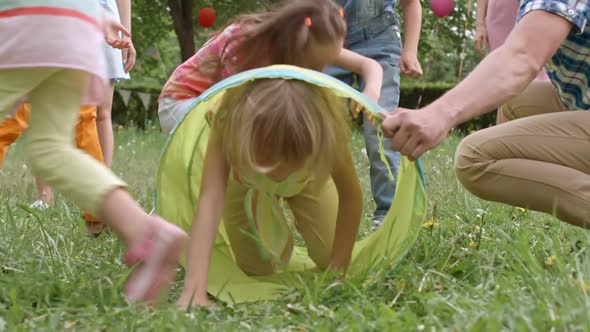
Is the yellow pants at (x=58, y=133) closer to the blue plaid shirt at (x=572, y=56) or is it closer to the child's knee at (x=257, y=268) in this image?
the child's knee at (x=257, y=268)

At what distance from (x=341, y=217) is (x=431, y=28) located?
1246 cm

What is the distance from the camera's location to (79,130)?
402 cm

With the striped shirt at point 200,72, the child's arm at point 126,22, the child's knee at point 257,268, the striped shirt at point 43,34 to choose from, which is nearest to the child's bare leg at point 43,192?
the child's arm at point 126,22

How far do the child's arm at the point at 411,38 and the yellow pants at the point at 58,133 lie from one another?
194cm

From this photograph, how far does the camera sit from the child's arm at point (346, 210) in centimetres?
289

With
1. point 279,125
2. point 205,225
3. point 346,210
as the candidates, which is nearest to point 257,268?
point 346,210

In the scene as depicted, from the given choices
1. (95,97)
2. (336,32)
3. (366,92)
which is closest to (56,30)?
(95,97)

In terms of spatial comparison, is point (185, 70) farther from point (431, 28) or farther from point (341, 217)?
point (431, 28)

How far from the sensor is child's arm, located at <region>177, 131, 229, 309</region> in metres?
2.55

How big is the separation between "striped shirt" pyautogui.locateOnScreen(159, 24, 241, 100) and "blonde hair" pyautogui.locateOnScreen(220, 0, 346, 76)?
229 mm

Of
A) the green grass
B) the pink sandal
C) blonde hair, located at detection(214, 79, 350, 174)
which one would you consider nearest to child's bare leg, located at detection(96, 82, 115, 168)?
the green grass

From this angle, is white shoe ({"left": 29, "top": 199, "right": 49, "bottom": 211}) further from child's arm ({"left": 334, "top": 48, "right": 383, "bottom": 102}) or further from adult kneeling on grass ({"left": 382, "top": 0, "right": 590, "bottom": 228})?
adult kneeling on grass ({"left": 382, "top": 0, "right": 590, "bottom": 228})

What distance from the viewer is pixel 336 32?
2.99 metres

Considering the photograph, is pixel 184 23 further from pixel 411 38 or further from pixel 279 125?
pixel 279 125
